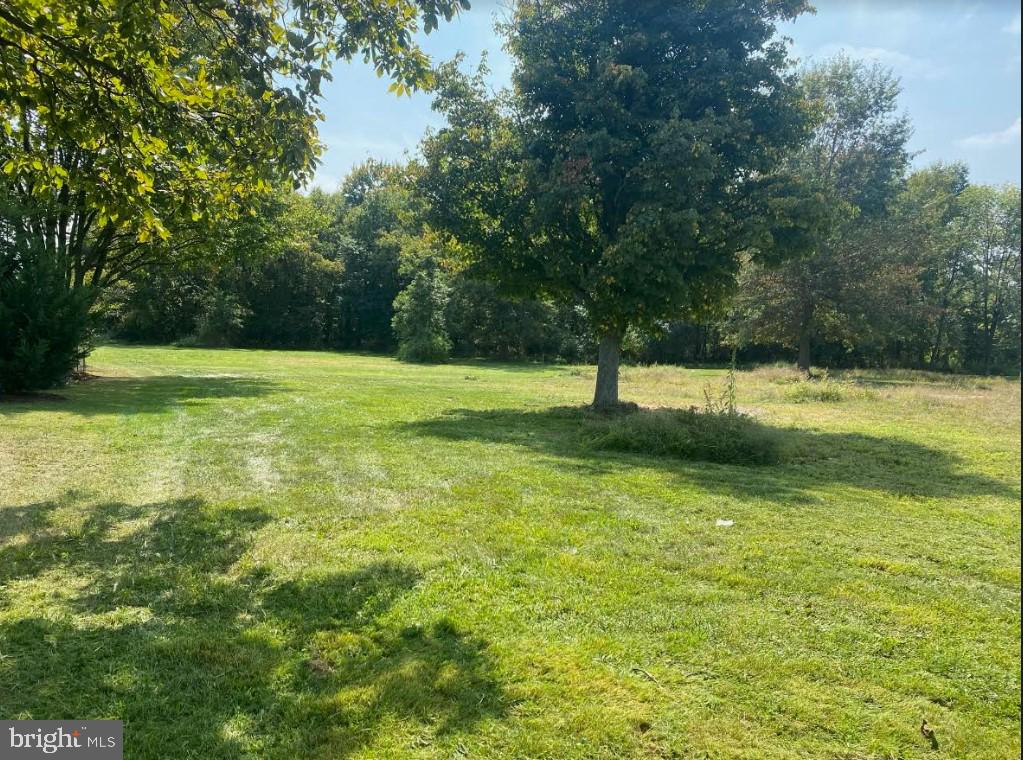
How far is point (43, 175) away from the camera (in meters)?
6.14

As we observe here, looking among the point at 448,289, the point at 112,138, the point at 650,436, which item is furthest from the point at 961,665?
the point at 448,289

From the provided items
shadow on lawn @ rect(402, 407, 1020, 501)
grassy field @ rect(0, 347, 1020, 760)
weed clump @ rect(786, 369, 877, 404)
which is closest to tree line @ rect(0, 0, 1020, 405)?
grassy field @ rect(0, 347, 1020, 760)

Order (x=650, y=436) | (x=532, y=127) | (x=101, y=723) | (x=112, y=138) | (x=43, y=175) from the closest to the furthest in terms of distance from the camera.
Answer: (x=101, y=723) < (x=112, y=138) < (x=43, y=175) < (x=650, y=436) < (x=532, y=127)

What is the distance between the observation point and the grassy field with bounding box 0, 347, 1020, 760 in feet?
8.69

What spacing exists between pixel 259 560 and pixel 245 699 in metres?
1.72

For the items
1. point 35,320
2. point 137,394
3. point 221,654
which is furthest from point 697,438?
point 35,320

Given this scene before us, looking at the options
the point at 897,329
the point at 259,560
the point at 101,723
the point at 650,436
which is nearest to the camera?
the point at 101,723

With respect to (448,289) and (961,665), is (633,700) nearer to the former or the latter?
(961,665)

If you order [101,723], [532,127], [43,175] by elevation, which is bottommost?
[101,723]

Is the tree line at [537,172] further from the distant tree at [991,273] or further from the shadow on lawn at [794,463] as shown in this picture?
the distant tree at [991,273]

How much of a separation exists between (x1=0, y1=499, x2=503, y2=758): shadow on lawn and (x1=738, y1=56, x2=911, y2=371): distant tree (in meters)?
25.8

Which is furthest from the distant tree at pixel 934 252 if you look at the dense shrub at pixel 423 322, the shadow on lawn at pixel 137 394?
the shadow on lawn at pixel 137 394

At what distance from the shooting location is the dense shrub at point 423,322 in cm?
3703

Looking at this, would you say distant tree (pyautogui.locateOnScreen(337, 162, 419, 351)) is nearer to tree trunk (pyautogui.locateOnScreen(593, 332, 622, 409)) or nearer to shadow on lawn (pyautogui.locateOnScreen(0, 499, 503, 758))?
tree trunk (pyautogui.locateOnScreen(593, 332, 622, 409))
